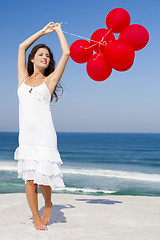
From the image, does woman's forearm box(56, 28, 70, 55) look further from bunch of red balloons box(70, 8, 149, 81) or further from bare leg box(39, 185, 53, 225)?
bare leg box(39, 185, 53, 225)

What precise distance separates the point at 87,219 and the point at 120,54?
7.32 feet

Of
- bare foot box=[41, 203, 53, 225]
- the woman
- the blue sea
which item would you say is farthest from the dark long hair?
the blue sea

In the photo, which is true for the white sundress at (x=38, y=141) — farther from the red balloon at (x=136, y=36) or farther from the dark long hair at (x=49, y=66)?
the red balloon at (x=136, y=36)

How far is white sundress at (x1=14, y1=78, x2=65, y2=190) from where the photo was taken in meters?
3.32

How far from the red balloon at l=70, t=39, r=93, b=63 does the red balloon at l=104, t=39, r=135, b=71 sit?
49cm

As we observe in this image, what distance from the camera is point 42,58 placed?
3.62 metres

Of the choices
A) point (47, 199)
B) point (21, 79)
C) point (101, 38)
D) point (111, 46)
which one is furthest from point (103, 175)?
point (21, 79)

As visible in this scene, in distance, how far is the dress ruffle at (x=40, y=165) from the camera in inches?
130

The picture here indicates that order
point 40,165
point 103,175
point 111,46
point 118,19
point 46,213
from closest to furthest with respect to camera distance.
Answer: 1. point 40,165
2. point 46,213
3. point 111,46
4. point 118,19
5. point 103,175

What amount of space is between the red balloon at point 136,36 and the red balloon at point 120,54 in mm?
88

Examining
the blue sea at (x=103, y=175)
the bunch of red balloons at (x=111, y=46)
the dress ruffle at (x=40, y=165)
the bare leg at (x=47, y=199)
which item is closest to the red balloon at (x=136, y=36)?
the bunch of red balloons at (x=111, y=46)

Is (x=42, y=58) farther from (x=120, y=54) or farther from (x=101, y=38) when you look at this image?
(x=101, y=38)

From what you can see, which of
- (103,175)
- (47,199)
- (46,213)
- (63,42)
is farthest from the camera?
(103,175)

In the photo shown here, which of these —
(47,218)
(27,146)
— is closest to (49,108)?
(27,146)
